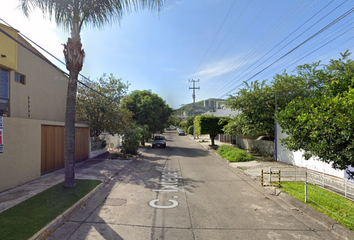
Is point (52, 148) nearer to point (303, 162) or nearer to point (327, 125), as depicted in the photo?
point (327, 125)

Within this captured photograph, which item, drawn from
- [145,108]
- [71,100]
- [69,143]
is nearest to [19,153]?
[69,143]

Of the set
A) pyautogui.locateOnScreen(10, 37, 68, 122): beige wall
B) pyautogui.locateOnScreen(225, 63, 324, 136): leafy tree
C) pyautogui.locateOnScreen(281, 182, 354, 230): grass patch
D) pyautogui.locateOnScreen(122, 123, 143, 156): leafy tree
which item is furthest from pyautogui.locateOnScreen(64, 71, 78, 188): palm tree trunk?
pyautogui.locateOnScreen(225, 63, 324, 136): leafy tree

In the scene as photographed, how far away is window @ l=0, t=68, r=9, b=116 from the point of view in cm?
910

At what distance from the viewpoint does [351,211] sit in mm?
5535

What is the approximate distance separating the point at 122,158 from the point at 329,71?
16.0m

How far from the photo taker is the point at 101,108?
1466 cm

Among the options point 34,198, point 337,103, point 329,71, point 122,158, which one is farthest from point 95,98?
point 329,71

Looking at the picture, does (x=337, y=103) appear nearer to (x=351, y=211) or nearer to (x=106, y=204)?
(x=351, y=211)

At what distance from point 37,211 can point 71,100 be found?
364cm

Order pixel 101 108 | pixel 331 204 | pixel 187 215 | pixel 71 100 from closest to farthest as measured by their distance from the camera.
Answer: pixel 187 215 < pixel 331 204 < pixel 71 100 < pixel 101 108

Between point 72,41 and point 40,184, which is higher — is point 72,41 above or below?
above

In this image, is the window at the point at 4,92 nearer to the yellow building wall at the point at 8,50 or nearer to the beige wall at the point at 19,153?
the yellow building wall at the point at 8,50

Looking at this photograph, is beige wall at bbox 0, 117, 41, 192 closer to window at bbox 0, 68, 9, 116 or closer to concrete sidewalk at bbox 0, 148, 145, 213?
concrete sidewalk at bbox 0, 148, 145, 213

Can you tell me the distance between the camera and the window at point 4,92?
910cm
